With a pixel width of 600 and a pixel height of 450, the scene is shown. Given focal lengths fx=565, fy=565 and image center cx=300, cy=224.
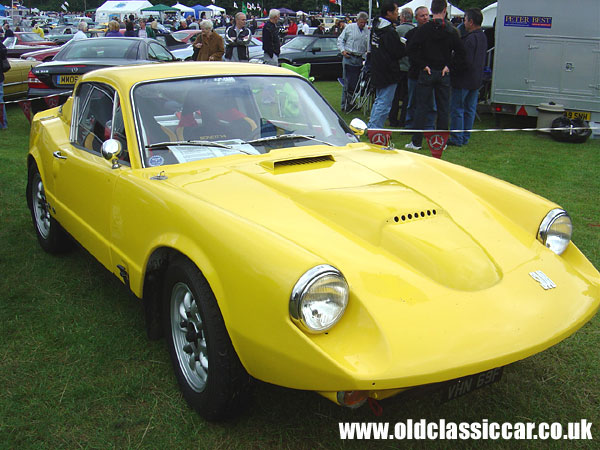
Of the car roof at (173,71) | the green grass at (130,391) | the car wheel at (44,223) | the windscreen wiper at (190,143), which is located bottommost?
the green grass at (130,391)

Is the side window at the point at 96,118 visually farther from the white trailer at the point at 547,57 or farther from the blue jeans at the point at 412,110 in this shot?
the white trailer at the point at 547,57

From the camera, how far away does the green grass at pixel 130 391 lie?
261 centimetres

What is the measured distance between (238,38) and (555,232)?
31.2ft

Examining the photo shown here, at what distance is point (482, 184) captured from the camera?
11.2ft

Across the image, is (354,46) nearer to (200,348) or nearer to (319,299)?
(200,348)

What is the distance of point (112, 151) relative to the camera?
3.29 m

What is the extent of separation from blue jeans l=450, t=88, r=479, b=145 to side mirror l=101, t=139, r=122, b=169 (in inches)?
260

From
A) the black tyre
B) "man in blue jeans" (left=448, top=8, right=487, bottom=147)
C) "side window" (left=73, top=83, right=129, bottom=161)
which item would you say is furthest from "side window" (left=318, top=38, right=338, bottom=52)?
"side window" (left=73, top=83, right=129, bottom=161)

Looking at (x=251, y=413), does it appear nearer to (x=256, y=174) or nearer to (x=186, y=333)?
(x=186, y=333)

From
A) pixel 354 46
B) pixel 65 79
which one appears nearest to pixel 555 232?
pixel 65 79

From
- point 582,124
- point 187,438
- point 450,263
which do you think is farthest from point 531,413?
point 582,124

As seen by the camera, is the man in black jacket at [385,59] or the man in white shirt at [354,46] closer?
the man in black jacket at [385,59]

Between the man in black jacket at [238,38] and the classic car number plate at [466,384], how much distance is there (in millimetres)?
10170

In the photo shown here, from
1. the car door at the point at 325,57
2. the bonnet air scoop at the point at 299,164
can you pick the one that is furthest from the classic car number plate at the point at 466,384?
the car door at the point at 325,57
